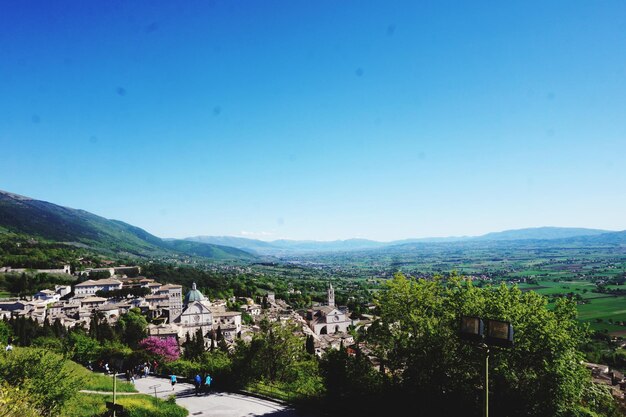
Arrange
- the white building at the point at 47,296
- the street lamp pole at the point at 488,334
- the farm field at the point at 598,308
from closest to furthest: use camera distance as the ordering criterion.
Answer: the street lamp pole at the point at 488,334 < the farm field at the point at 598,308 < the white building at the point at 47,296

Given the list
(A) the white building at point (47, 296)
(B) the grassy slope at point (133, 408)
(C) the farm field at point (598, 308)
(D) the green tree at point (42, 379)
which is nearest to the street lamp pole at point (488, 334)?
(B) the grassy slope at point (133, 408)

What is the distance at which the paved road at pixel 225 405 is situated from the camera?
14727mm

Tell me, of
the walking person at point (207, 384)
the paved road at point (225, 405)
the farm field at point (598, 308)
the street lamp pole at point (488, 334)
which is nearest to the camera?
the street lamp pole at point (488, 334)

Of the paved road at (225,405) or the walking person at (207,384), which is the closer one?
the paved road at (225,405)

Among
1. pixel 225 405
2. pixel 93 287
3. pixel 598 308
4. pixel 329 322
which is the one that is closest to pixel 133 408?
pixel 225 405

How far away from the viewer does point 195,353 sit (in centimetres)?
3456

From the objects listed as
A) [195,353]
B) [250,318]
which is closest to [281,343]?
[195,353]

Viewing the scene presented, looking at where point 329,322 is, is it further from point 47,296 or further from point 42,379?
point 42,379

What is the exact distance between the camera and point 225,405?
1586cm

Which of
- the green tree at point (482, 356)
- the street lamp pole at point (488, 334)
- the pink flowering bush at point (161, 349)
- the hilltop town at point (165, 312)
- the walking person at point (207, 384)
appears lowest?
the hilltop town at point (165, 312)

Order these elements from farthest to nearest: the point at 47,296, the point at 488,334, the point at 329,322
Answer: the point at 47,296 < the point at 329,322 < the point at 488,334

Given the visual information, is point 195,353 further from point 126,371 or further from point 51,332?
point 51,332

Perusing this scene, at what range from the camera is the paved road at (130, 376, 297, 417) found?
14727 millimetres

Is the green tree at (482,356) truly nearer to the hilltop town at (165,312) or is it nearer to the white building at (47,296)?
the hilltop town at (165,312)
